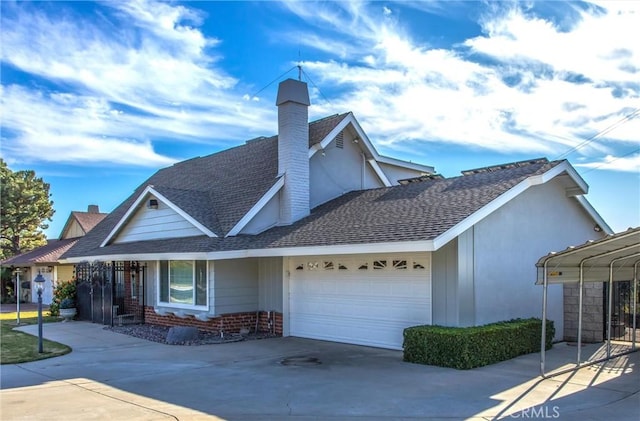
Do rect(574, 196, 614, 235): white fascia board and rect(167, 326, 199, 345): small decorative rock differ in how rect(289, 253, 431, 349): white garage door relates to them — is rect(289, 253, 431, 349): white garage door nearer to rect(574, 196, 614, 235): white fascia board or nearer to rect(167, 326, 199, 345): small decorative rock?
rect(167, 326, 199, 345): small decorative rock

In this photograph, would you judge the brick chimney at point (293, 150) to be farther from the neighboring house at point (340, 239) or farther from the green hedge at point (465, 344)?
the green hedge at point (465, 344)

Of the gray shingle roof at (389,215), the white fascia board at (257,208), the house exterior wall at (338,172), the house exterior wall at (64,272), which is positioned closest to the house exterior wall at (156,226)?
the gray shingle roof at (389,215)

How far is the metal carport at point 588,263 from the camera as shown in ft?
27.8

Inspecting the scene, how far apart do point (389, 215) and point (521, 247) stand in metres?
3.10

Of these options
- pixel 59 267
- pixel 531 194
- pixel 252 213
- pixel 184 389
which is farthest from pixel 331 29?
pixel 59 267

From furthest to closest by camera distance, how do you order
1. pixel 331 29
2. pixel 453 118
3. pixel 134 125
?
1. pixel 134 125
2. pixel 453 118
3. pixel 331 29

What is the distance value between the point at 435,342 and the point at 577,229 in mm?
6596

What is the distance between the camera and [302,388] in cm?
848

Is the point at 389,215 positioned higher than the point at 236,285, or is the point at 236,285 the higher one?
the point at 389,215

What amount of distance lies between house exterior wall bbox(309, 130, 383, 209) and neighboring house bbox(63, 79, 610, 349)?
0.04 meters

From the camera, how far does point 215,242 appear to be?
14430 millimetres

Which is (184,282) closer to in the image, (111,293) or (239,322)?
(239,322)

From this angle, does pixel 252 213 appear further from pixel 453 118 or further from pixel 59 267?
pixel 59 267

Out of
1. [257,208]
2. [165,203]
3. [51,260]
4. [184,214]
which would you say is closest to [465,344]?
[257,208]
